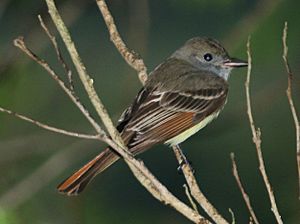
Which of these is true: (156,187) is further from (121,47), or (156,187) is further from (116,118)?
(116,118)

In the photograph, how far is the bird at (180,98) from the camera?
595 cm

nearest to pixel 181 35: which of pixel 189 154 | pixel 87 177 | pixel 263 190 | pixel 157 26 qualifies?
pixel 157 26

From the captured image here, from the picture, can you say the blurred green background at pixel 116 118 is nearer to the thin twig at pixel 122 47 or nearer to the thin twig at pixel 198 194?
the thin twig at pixel 122 47

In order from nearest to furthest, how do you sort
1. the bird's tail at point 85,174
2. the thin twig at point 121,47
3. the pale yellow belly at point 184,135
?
the bird's tail at point 85,174
the thin twig at point 121,47
the pale yellow belly at point 184,135

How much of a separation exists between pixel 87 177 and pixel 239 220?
16.9 ft

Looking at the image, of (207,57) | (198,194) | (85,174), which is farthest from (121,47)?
(198,194)

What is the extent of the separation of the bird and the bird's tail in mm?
253

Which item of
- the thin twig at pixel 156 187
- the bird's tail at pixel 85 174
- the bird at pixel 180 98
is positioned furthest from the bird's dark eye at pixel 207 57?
the thin twig at pixel 156 187

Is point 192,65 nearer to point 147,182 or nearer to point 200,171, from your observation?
point 147,182

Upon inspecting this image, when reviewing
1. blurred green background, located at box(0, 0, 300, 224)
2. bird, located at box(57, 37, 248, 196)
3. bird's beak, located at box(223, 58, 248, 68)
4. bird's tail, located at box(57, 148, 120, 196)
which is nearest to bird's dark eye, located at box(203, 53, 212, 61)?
bird, located at box(57, 37, 248, 196)

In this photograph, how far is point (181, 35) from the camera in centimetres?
1462

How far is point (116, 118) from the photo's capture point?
7.50 m

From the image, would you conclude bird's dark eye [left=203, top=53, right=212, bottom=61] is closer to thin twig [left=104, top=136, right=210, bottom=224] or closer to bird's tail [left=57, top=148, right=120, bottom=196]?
bird's tail [left=57, top=148, right=120, bottom=196]

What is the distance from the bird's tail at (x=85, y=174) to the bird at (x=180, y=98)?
253 mm
